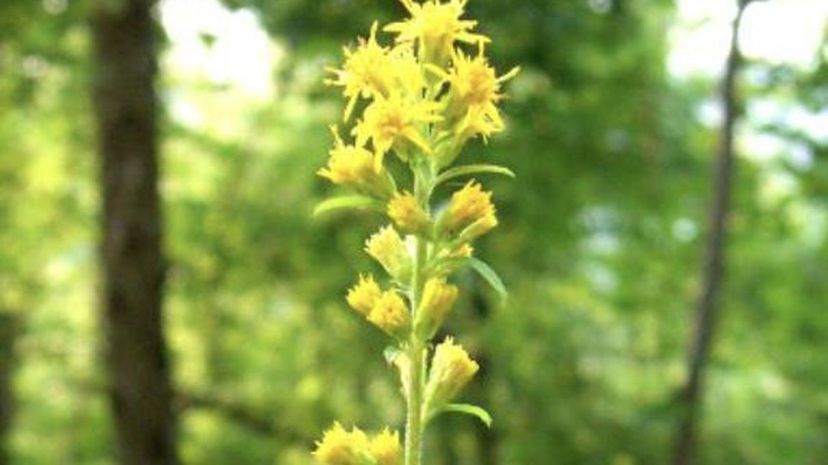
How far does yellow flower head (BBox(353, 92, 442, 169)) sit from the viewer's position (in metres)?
1.98

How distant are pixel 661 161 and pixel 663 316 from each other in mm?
1746

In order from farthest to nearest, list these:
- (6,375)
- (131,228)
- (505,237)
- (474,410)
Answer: (6,375)
(505,237)
(131,228)
(474,410)

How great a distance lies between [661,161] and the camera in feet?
31.3

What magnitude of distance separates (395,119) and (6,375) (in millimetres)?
15449

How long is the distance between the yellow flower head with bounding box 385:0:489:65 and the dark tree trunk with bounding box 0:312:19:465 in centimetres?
740

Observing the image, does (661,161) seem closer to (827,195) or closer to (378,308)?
(827,195)

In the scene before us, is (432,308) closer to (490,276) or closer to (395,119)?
(490,276)

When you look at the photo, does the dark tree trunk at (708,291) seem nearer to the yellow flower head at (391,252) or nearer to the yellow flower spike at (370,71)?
the yellow flower head at (391,252)

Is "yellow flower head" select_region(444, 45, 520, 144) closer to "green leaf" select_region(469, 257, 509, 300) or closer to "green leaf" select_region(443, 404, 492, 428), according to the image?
"green leaf" select_region(469, 257, 509, 300)

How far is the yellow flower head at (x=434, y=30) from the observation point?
204 cm

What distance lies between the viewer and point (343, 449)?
212 centimetres

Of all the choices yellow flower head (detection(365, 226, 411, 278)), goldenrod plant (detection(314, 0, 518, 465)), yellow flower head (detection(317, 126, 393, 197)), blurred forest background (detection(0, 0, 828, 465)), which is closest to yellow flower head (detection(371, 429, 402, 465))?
goldenrod plant (detection(314, 0, 518, 465))

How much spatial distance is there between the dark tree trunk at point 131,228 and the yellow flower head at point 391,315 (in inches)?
239

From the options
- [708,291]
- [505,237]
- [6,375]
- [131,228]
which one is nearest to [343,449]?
[708,291]
